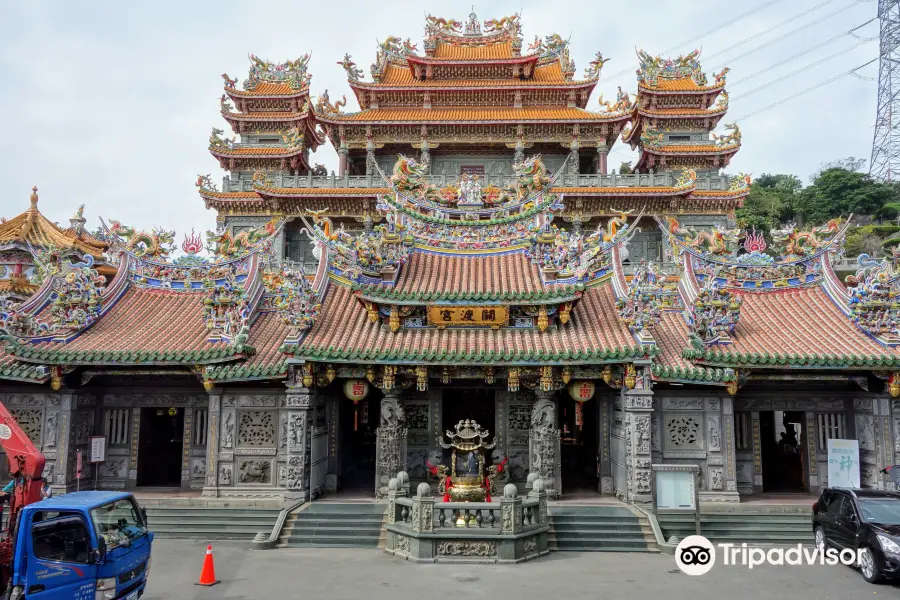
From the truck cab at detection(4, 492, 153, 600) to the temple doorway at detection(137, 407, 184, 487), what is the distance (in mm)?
7894

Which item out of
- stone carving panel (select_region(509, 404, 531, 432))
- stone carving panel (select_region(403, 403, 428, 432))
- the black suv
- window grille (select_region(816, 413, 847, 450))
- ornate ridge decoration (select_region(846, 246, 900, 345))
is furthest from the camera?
stone carving panel (select_region(403, 403, 428, 432))

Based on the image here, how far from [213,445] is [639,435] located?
9.41 meters

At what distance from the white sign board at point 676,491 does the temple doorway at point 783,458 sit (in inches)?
182

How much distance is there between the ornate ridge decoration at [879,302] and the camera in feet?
Result: 45.0

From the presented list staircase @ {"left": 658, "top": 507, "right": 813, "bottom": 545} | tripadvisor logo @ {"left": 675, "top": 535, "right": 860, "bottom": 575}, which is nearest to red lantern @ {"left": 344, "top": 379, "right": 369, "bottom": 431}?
staircase @ {"left": 658, "top": 507, "right": 813, "bottom": 545}

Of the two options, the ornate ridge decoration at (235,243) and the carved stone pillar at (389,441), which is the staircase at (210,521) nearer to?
the carved stone pillar at (389,441)

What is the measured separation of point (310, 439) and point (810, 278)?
13.1 m

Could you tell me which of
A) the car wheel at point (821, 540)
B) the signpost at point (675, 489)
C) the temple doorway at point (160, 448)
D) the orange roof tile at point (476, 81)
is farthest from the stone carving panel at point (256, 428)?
the orange roof tile at point (476, 81)

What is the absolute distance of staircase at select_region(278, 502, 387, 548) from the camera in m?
11.9

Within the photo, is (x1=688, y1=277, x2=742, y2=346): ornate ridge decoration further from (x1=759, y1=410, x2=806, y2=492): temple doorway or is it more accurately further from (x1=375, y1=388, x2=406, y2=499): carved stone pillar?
(x1=375, y1=388, x2=406, y2=499): carved stone pillar

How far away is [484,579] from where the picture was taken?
986 centimetres

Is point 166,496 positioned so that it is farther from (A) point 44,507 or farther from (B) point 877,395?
(B) point 877,395

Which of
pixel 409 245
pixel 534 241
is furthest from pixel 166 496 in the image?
pixel 534 241

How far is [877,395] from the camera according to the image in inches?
542
